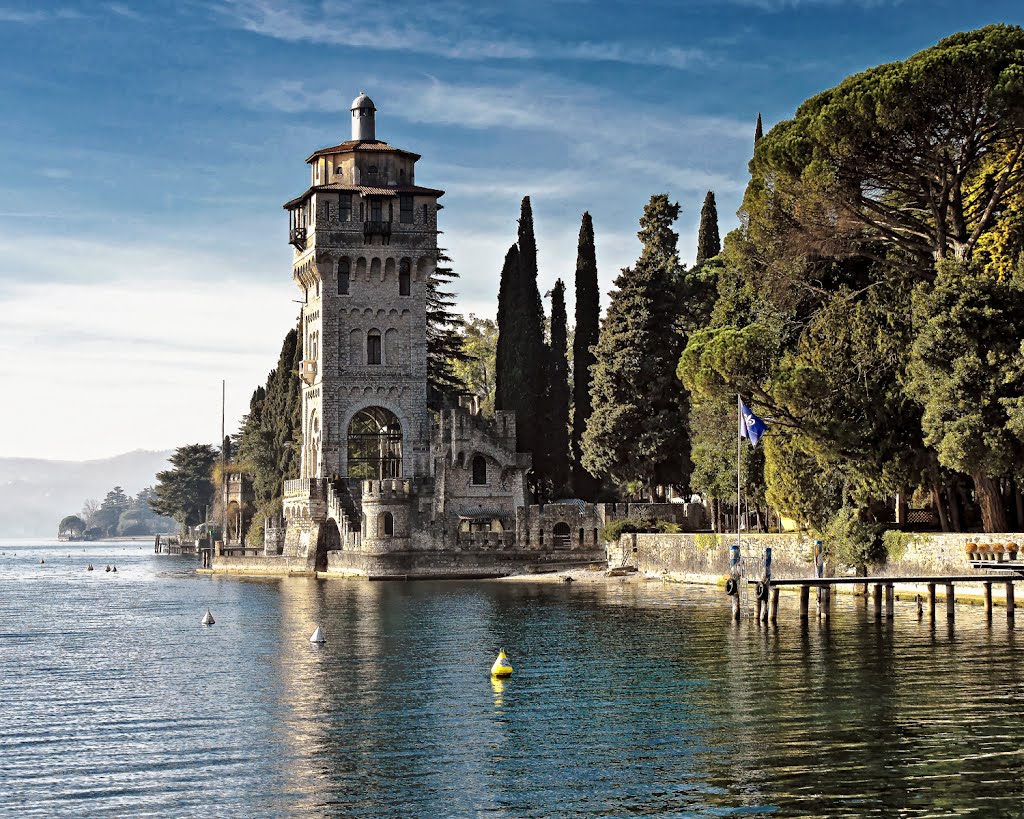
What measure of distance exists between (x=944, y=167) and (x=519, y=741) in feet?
82.1

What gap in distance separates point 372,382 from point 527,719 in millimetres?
57654

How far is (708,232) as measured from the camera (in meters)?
75.9

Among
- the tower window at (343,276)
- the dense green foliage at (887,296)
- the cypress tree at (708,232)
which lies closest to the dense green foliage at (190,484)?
the tower window at (343,276)

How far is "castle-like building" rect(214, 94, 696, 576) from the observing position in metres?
77.6

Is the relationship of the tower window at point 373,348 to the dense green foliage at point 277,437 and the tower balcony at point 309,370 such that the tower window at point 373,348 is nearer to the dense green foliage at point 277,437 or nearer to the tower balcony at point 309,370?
the tower balcony at point 309,370

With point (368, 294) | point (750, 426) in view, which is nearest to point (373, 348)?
point (368, 294)

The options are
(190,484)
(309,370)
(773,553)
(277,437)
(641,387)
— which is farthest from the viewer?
(190,484)

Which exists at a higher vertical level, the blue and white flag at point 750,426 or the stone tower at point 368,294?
the stone tower at point 368,294

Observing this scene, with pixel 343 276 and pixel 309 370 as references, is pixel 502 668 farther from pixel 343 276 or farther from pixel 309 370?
pixel 309 370

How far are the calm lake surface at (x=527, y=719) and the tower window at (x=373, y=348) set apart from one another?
1509 inches

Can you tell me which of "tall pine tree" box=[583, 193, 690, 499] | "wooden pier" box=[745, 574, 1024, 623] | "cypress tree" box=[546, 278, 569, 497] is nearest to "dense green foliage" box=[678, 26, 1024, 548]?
"wooden pier" box=[745, 574, 1024, 623]

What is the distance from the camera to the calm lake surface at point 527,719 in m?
19.7

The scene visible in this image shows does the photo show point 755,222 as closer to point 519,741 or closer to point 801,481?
point 801,481

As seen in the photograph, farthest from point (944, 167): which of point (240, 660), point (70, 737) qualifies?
point (70, 737)
